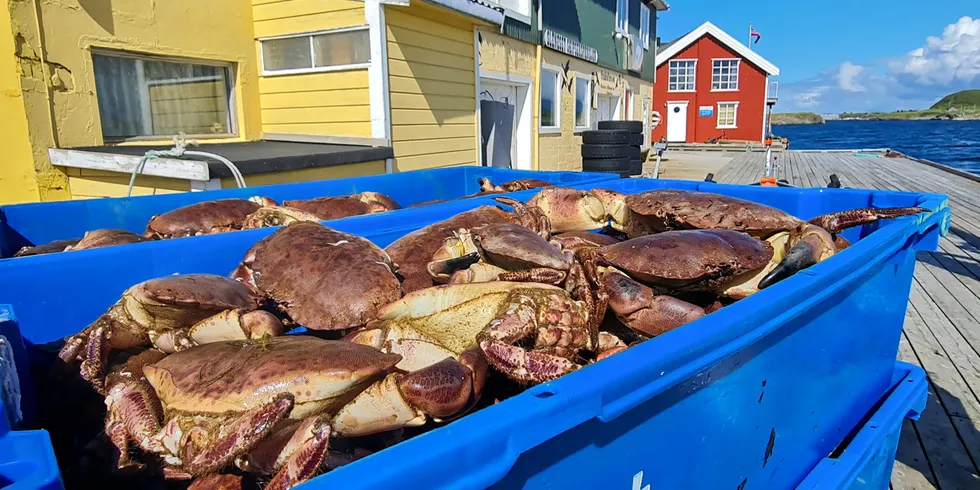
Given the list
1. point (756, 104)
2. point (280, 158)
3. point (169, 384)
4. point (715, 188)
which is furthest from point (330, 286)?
point (756, 104)

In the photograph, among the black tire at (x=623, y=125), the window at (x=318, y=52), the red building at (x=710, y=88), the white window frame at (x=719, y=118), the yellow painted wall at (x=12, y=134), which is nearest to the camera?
the yellow painted wall at (x=12, y=134)

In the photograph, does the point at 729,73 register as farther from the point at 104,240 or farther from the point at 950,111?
the point at 950,111

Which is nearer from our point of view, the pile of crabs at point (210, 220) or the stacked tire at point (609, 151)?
the pile of crabs at point (210, 220)

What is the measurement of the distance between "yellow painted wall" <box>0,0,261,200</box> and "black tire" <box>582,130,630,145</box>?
19.3 ft

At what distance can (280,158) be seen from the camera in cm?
623

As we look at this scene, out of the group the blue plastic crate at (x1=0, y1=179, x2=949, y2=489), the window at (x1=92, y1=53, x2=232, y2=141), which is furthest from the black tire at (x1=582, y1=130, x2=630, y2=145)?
the blue plastic crate at (x1=0, y1=179, x2=949, y2=489)

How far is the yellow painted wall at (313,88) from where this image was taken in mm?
7770

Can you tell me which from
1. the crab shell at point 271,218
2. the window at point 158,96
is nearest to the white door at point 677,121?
the window at point 158,96

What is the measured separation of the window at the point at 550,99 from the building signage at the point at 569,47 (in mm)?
558

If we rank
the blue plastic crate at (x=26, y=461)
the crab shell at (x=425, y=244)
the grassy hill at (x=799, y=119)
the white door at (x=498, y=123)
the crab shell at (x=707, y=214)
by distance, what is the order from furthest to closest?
the grassy hill at (x=799, y=119) < the white door at (x=498, y=123) < the crab shell at (x=707, y=214) < the crab shell at (x=425, y=244) < the blue plastic crate at (x=26, y=461)

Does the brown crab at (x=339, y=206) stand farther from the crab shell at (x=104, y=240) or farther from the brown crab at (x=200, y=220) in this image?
the crab shell at (x=104, y=240)

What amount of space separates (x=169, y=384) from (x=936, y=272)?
816 centimetres

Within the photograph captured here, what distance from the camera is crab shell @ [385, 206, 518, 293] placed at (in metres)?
2.34

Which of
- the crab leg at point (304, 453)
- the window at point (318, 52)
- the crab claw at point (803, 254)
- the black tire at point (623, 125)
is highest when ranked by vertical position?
the window at point (318, 52)
